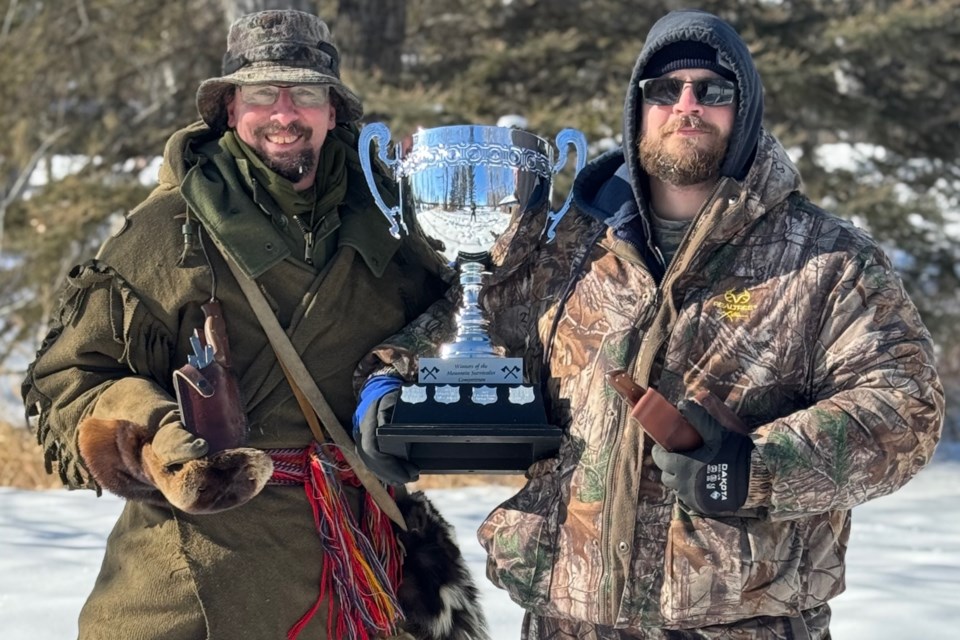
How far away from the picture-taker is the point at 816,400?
2.33 m

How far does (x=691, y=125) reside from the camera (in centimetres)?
241

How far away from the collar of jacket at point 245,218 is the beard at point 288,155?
0.06 m

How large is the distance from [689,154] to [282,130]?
3.33 ft

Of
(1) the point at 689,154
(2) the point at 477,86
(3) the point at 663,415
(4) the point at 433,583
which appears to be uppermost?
(1) the point at 689,154

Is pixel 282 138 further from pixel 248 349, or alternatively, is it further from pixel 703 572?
pixel 703 572

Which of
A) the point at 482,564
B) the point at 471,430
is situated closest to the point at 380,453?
A: the point at 471,430

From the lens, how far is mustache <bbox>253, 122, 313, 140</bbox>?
279cm

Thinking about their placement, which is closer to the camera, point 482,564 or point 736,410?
point 736,410

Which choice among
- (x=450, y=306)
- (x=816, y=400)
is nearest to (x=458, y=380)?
(x=450, y=306)

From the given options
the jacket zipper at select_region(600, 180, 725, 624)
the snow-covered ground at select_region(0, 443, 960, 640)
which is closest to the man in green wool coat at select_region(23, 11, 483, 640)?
the jacket zipper at select_region(600, 180, 725, 624)

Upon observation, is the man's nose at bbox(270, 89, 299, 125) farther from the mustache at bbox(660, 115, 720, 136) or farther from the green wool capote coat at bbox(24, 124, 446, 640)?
the mustache at bbox(660, 115, 720, 136)

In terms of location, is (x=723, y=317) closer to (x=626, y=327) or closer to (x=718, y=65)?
(x=626, y=327)

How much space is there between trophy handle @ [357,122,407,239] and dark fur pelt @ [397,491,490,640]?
0.75 m

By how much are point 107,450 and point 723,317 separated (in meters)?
1.41
